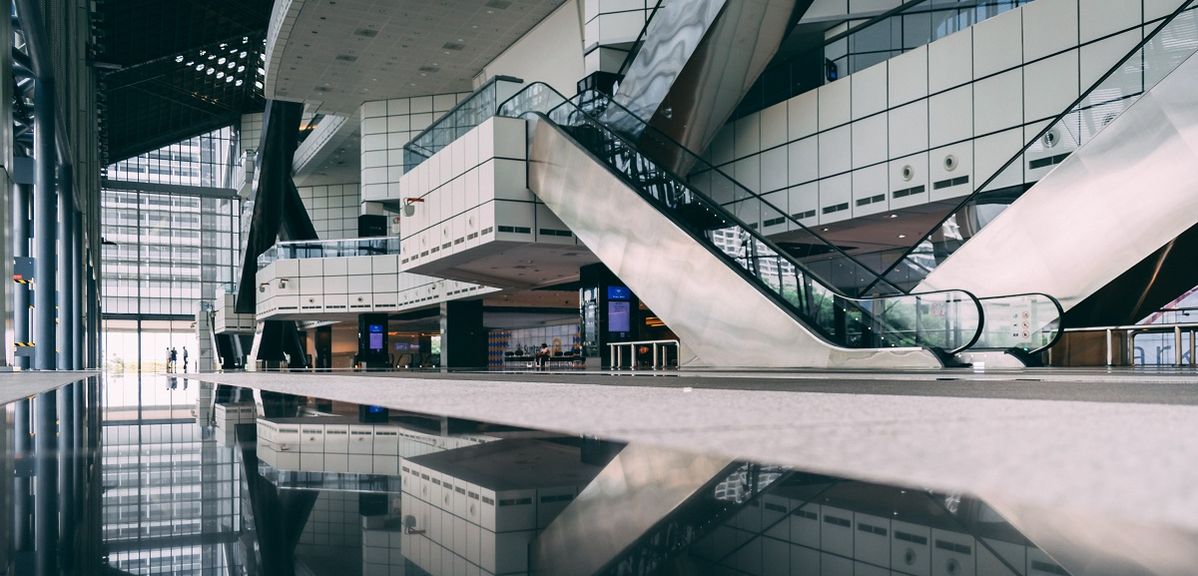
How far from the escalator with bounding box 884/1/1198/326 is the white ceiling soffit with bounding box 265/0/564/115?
20.1m

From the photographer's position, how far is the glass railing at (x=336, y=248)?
42406mm

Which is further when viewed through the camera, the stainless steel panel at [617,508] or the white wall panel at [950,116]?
the white wall panel at [950,116]

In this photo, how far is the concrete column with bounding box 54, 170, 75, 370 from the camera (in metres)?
28.0

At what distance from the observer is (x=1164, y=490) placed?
1.26m

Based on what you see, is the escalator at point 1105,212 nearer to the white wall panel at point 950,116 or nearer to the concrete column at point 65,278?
the white wall panel at point 950,116

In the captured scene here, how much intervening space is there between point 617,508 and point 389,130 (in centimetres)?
4416

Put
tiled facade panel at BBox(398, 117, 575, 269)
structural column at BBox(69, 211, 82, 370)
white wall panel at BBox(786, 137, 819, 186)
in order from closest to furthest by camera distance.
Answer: tiled facade panel at BBox(398, 117, 575, 269), white wall panel at BBox(786, 137, 819, 186), structural column at BBox(69, 211, 82, 370)

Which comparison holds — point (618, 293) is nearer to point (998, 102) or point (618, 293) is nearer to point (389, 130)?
point (998, 102)

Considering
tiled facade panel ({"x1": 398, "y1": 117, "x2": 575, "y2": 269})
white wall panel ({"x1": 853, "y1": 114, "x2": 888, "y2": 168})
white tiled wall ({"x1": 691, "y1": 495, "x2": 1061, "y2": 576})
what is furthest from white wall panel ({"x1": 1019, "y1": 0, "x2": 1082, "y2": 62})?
white tiled wall ({"x1": 691, "y1": 495, "x2": 1061, "y2": 576})

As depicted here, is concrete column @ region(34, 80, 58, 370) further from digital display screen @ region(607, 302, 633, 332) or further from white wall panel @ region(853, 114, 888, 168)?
white wall panel @ region(853, 114, 888, 168)

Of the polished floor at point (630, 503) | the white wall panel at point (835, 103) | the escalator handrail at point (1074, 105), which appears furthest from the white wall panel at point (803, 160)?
the polished floor at point (630, 503)

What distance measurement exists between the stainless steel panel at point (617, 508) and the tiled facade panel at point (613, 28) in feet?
85.8

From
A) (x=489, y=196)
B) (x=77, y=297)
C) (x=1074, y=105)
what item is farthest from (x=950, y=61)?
(x=77, y=297)

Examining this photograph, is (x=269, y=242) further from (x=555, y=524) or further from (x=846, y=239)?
(x=555, y=524)
